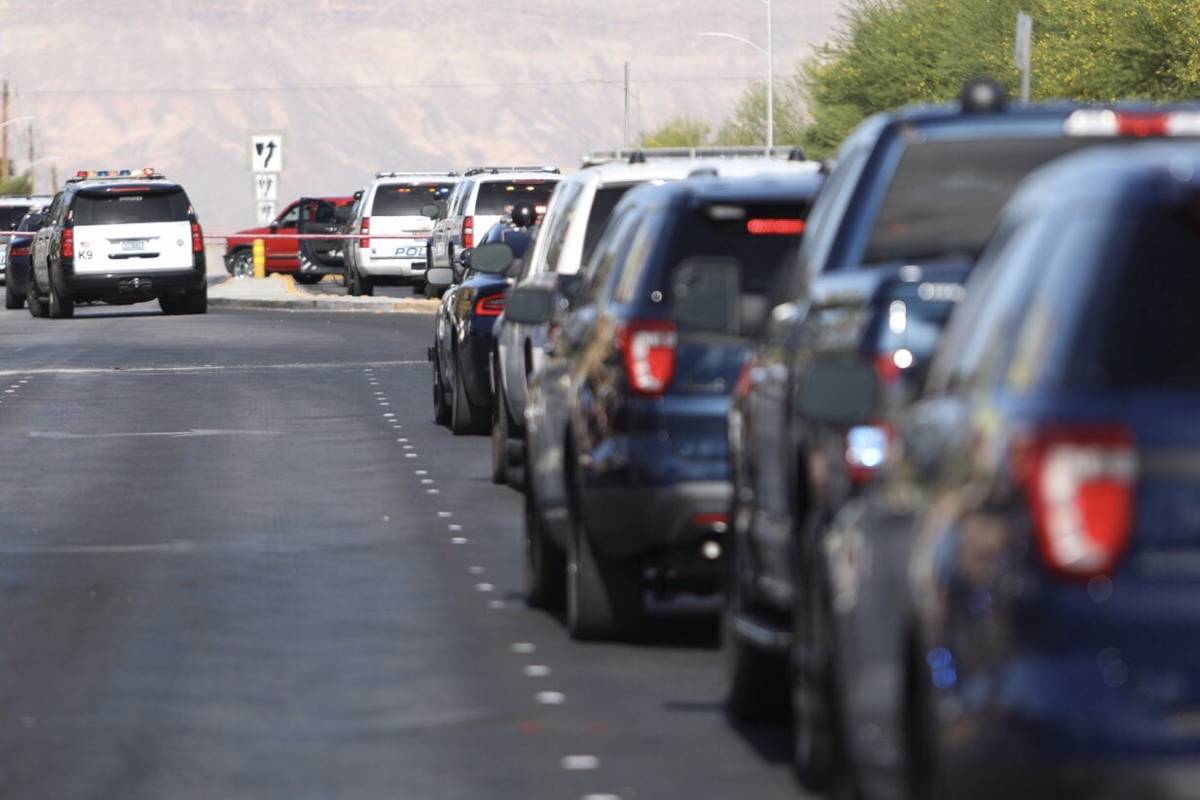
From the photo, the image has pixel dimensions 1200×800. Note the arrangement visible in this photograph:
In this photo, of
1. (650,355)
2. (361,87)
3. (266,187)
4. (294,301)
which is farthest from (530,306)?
(361,87)

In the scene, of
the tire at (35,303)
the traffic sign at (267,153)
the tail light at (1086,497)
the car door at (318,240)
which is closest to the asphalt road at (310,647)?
the tail light at (1086,497)

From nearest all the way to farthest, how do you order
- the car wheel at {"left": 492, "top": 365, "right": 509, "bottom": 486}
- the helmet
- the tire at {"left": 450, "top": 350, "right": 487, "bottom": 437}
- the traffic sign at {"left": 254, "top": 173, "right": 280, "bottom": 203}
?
the car wheel at {"left": 492, "top": 365, "right": 509, "bottom": 486}, the tire at {"left": 450, "top": 350, "right": 487, "bottom": 437}, the helmet, the traffic sign at {"left": 254, "top": 173, "right": 280, "bottom": 203}

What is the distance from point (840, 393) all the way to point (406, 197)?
4625 centimetres

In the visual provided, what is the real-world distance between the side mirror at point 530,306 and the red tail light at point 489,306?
5.97 meters

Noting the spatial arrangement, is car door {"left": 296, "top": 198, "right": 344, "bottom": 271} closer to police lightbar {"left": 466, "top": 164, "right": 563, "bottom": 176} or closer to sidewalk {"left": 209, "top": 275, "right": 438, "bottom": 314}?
sidewalk {"left": 209, "top": 275, "right": 438, "bottom": 314}

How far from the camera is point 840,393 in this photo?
687 cm

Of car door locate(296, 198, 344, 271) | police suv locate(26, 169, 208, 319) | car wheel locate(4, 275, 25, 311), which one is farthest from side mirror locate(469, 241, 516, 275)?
car door locate(296, 198, 344, 271)

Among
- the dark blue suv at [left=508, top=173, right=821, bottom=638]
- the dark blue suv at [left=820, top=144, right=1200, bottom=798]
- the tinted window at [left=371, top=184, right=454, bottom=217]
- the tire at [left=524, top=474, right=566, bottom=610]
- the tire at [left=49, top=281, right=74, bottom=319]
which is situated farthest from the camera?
the tinted window at [left=371, top=184, right=454, bottom=217]

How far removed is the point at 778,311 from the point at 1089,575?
415 cm

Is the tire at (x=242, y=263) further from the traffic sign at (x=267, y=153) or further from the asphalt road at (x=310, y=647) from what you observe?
the asphalt road at (x=310, y=647)

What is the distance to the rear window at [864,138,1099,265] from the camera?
8852mm

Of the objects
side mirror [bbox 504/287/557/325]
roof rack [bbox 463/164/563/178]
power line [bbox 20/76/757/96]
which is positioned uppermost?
power line [bbox 20/76/757/96]

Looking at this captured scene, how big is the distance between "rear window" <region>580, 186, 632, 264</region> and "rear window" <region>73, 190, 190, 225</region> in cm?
3007

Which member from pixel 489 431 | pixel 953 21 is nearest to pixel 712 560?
pixel 489 431
